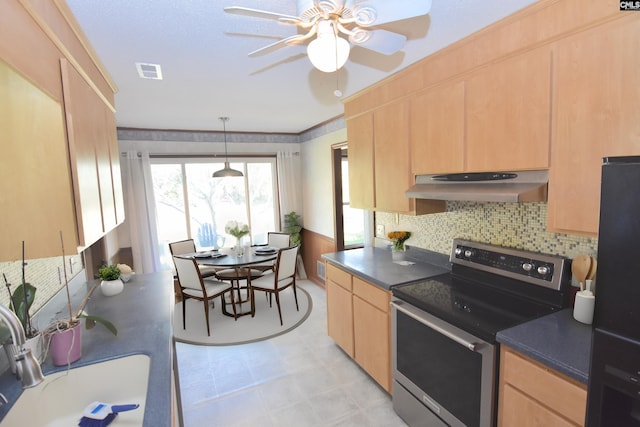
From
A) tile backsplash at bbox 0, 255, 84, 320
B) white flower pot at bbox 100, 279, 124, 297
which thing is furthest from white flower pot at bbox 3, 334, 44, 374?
white flower pot at bbox 100, 279, 124, 297

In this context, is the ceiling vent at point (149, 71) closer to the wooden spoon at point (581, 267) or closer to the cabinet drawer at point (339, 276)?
the cabinet drawer at point (339, 276)

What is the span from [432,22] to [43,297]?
2.65 metres

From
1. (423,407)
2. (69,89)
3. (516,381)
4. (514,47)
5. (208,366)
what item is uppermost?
(514,47)

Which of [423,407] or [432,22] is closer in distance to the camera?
[432,22]

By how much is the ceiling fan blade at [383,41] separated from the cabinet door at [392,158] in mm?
916

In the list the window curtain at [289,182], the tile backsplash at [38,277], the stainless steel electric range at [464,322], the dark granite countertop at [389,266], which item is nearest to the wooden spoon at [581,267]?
the stainless steel electric range at [464,322]

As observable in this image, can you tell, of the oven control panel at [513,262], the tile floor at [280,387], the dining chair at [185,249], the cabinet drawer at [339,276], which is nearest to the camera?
the oven control panel at [513,262]

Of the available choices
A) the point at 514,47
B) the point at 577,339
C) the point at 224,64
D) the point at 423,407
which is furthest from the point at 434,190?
the point at 224,64

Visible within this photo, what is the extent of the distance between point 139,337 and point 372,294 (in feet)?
5.12

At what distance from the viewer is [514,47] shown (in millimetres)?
1599

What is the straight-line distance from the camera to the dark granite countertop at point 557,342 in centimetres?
120

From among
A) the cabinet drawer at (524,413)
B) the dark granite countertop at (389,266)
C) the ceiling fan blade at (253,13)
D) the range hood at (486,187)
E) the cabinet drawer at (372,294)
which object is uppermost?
the ceiling fan blade at (253,13)

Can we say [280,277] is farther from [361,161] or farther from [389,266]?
[361,161]

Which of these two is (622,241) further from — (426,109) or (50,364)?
(50,364)
